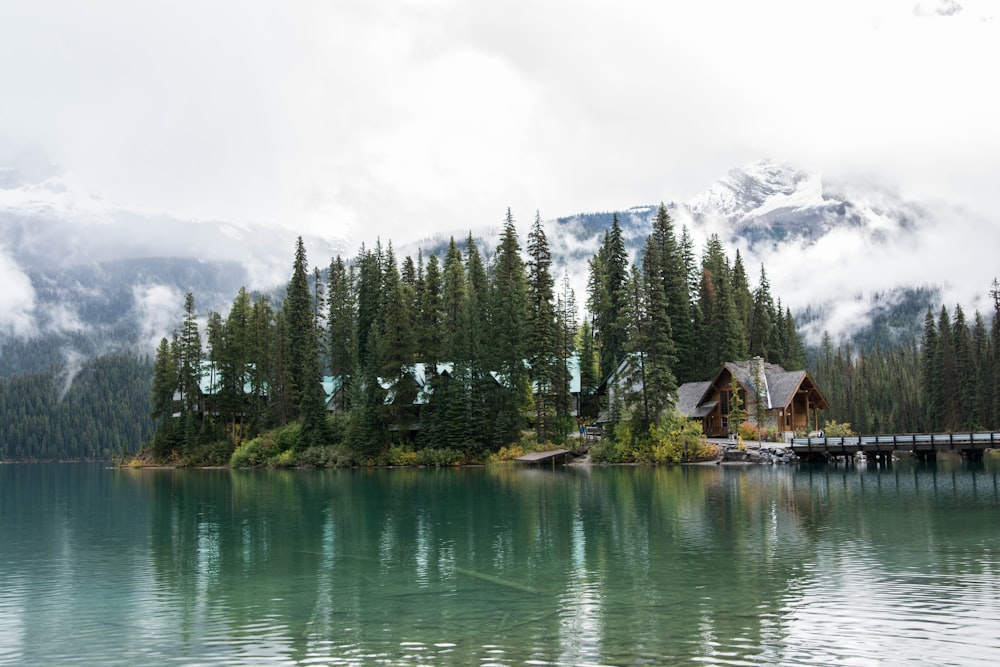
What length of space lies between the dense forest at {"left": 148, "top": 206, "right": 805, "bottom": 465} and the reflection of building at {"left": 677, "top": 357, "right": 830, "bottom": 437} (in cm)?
325

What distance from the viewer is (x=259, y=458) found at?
84.8 m

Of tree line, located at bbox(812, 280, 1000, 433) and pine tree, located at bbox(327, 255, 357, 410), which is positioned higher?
pine tree, located at bbox(327, 255, 357, 410)

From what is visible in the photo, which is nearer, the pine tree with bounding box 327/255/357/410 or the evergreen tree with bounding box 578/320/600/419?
the pine tree with bounding box 327/255/357/410

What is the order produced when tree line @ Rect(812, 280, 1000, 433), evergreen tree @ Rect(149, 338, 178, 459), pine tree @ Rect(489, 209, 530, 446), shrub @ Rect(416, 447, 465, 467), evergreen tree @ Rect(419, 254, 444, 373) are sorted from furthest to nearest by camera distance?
1. tree line @ Rect(812, 280, 1000, 433)
2. evergreen tree @ Rect(149, 338, 178, 459)
3. evergreen tree @ Rect(419, 254, 444, 373)
4. pine tree @ Rect(489, 209, 530, 446)
5. shrub @ Rect(416, 447, 465, 467)

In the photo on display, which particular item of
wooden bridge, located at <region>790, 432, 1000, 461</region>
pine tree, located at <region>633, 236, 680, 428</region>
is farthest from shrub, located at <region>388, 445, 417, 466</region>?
wooden bridge, located at <region>790, 432, 1000, 461</region>

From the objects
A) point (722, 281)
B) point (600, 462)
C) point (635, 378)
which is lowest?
point (600, 462)

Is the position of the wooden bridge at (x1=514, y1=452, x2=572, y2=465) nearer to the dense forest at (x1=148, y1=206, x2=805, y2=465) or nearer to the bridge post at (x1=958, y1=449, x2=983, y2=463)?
the dense forest at (x1=148, y1=206, x2=805, y2=465)

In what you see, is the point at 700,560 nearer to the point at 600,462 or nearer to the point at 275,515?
the point at 275,515

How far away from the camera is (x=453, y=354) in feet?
259

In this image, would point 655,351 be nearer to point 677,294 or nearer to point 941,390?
point 677,294

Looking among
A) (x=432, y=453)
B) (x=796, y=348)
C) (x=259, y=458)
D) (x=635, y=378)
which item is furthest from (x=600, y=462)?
(x=796, y=348)

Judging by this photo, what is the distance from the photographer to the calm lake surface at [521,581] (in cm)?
1541

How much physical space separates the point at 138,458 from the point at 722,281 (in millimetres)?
71060

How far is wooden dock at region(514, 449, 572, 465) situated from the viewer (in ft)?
238
